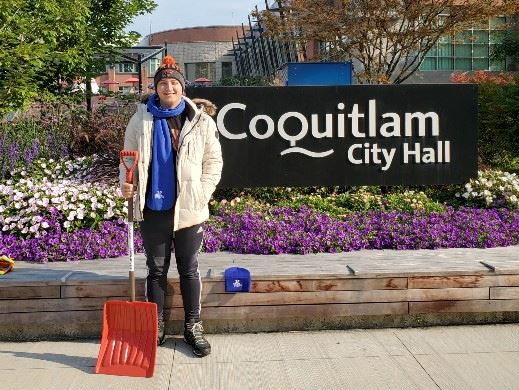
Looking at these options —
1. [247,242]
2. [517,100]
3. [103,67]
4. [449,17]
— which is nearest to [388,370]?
[247,242]

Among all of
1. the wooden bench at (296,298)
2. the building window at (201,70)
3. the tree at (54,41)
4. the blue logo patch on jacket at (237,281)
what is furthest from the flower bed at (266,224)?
the building window at (201,70)

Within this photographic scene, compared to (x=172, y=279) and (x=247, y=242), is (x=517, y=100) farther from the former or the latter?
(x=172, y=279)

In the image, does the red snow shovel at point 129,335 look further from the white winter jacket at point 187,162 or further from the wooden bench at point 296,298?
the wooden bench at point 296,298

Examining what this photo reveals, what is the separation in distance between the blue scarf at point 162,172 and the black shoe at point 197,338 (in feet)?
2.68

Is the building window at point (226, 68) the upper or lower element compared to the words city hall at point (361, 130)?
upper

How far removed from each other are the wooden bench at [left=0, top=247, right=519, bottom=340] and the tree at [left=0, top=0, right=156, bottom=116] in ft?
15.1

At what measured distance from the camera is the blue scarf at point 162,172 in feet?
14.0

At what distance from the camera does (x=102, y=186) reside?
6410mm

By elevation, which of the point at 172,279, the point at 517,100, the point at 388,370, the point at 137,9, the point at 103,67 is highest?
the point at 137,9

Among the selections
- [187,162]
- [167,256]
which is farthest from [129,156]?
[167,256]

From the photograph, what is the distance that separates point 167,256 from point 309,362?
1144 mm

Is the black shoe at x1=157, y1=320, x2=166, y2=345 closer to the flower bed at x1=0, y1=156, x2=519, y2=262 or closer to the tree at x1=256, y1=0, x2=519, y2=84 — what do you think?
the flower bed at x1=0, y1=156, x2=519, y2=262

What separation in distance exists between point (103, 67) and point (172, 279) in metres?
9.80

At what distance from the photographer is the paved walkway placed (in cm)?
398
